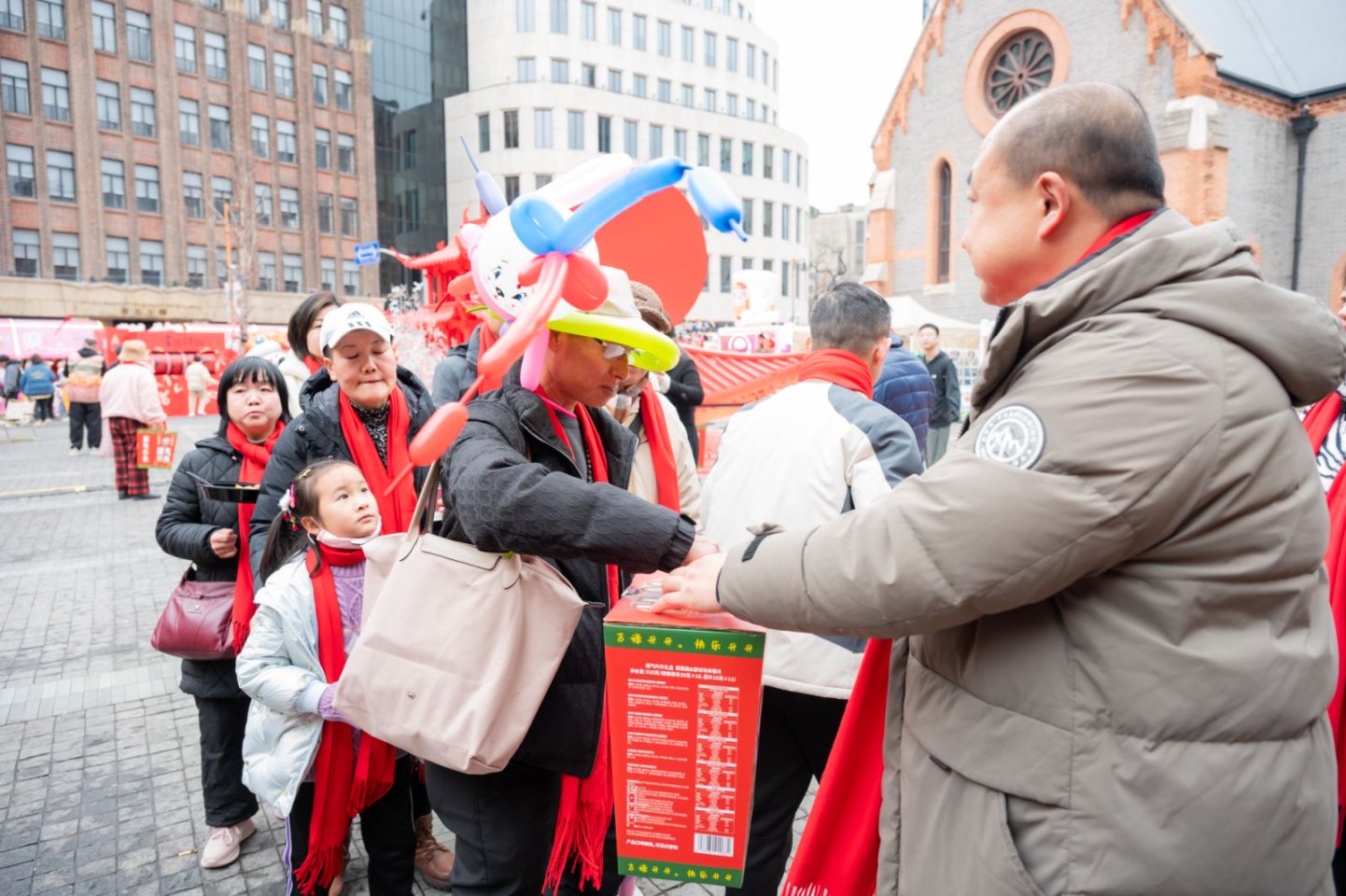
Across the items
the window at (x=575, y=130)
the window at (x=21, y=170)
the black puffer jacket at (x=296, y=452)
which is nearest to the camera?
the black puffer jacket at (x=296, y=452)

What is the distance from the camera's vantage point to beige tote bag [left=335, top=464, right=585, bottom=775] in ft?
5.65

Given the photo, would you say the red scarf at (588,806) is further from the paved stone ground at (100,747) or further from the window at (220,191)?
the window at (220,191)

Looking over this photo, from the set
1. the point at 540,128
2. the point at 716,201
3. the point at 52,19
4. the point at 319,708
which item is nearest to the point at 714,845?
the point at 716,201

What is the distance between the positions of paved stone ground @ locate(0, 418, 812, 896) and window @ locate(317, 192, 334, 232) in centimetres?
3947

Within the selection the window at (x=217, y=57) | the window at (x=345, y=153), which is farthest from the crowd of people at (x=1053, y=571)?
the window at (x=345, y=153)

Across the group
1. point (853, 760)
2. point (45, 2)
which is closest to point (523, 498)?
point (853, 760)

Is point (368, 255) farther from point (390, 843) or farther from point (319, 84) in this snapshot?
point (319, 84)

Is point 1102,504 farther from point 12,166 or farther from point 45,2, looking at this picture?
point 45,2

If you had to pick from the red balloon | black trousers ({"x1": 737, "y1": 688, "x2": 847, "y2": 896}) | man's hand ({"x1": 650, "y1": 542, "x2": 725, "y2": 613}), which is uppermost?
the red balloon

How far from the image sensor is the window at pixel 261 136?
136 feet

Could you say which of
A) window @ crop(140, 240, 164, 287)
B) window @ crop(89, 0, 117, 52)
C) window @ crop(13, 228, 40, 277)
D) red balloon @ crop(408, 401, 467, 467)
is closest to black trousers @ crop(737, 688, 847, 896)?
red balloon @ crop(408, 401, 467, 467)

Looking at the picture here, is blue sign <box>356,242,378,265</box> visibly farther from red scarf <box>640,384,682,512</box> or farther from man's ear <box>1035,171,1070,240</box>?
man's ear <box>1035,171,1070,240</box>

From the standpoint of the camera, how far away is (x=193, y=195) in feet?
130

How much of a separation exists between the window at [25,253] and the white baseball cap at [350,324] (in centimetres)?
4123
